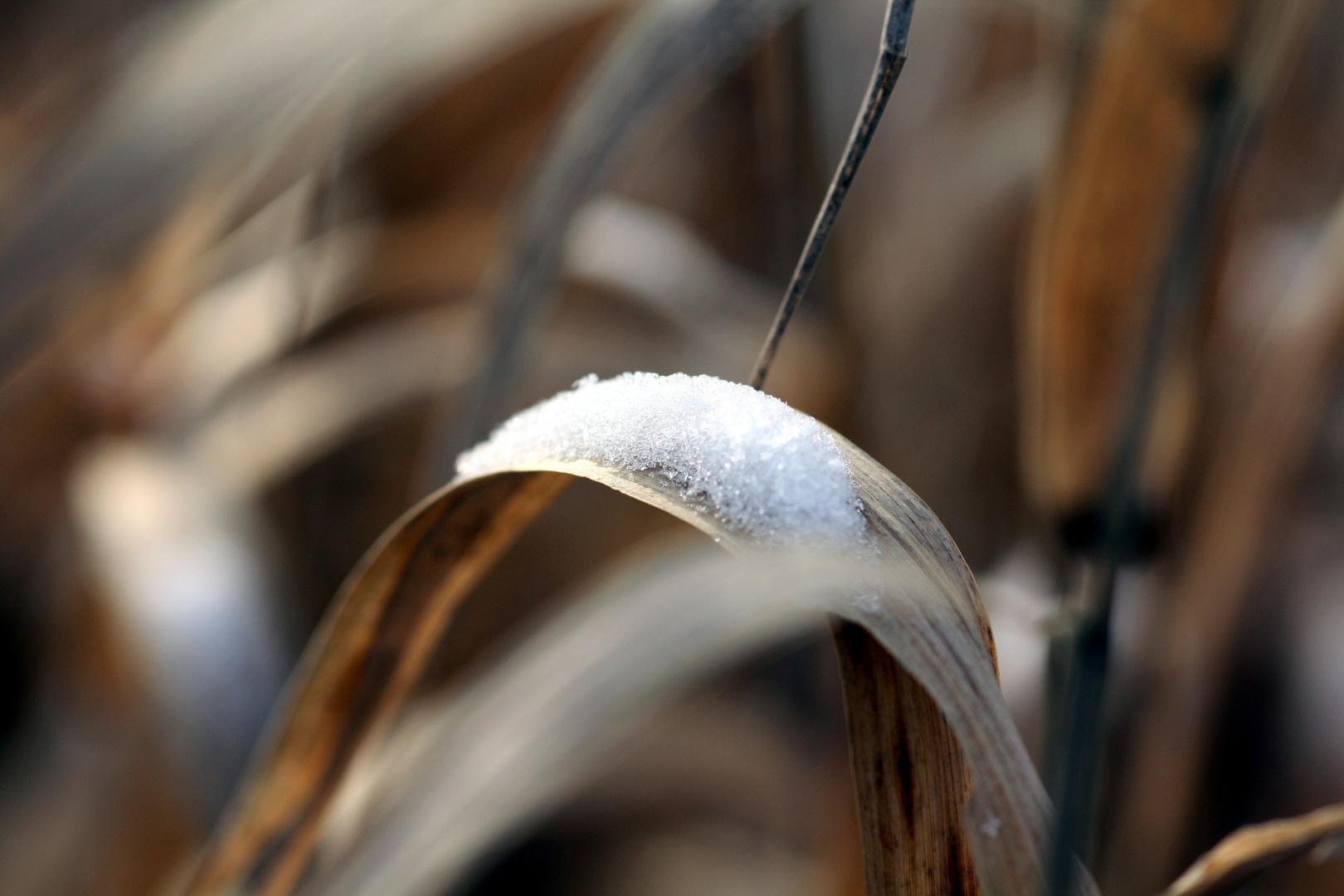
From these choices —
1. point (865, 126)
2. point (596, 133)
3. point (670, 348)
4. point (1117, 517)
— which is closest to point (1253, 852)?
point (1117, 517)

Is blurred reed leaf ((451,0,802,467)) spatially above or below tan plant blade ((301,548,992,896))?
above

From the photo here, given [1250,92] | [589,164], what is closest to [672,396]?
[589,164]

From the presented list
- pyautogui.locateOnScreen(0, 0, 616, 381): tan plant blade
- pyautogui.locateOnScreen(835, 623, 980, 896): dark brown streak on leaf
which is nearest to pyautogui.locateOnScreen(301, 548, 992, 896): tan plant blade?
pyautogui.locateOnScreen(835, 623, 980, 896): dark brown streak on leaf

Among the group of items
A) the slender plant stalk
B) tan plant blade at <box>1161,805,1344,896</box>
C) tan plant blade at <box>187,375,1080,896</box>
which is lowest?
tan plant blade at <box>1161,805,1344,896</box>

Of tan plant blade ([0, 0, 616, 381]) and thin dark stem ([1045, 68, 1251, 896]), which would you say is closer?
thin dark stem ([1045, 68, 1251, 896])

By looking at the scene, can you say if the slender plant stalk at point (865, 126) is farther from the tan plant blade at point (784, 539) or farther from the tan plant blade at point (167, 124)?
the tan plant blade at point (167, 124)

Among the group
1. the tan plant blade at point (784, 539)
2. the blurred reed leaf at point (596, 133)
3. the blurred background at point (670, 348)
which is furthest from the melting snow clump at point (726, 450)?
the blurred reed leaf at point (596, 133)

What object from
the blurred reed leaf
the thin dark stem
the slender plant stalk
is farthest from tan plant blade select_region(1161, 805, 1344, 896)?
the blurred reed leaf

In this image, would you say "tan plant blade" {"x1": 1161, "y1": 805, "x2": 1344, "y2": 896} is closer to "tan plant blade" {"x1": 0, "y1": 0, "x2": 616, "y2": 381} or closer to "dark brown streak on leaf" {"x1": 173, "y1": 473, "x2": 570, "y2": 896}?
"dark brown streak on leaf" {"x1": 173, "y1": 473, "x2": 570, "y2": 896}

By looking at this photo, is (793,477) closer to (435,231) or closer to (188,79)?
(188,79)
